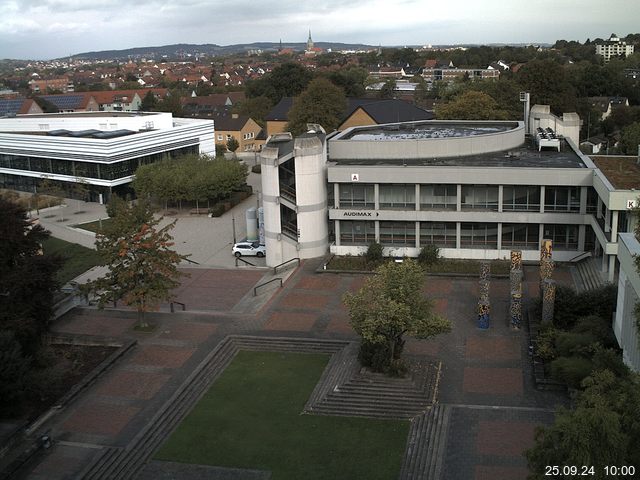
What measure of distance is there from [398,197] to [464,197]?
358cm

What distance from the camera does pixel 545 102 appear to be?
2995 inches

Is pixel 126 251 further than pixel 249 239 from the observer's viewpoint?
No

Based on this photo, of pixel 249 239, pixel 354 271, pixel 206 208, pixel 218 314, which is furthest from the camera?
pixel 206 208

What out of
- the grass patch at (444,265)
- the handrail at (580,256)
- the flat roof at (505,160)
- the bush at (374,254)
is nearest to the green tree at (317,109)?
the flat roof at (505,160)

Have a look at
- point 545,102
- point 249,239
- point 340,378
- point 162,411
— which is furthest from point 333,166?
point 545,102

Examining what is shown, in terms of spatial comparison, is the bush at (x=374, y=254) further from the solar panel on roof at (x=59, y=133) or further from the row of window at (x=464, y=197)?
the solar panel on roof at (x=59, y=133)

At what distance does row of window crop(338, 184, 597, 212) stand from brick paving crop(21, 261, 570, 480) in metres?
4.07

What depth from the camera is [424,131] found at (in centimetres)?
4725

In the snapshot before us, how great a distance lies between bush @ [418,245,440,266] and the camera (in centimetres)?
3719

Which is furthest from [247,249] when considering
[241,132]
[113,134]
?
[241,132]

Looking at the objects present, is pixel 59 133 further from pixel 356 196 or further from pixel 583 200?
pixel 583 200

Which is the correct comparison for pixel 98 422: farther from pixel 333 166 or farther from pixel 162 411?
pixel 333 166

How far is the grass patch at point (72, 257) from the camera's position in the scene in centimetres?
4022

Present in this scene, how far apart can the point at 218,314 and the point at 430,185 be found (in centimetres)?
1383
